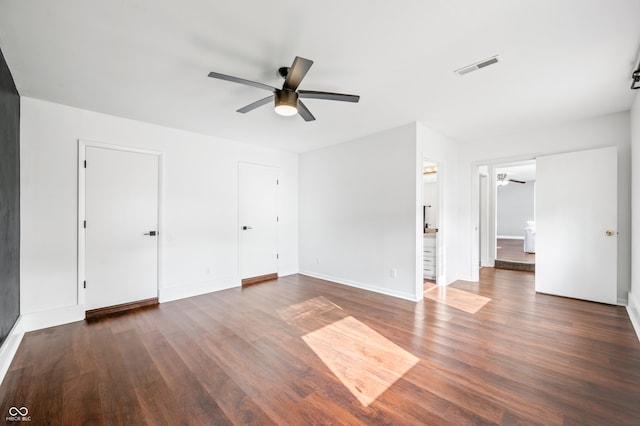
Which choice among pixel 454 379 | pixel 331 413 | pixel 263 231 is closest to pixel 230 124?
pixel 263 231

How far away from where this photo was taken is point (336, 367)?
2221 mm

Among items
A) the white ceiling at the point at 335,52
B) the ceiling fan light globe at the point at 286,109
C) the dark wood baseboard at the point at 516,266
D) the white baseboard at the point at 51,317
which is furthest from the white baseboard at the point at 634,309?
the white baseboard at the point at 51,317

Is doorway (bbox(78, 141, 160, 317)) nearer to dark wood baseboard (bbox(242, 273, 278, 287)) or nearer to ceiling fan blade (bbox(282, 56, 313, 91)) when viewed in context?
dark wood baseboard (bbox(242, 273, 278, 287))

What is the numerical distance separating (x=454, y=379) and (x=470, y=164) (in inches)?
161

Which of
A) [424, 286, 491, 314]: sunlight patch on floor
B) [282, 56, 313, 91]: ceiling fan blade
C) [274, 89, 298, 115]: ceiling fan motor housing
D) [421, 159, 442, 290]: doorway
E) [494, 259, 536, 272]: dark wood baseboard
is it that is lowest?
[424, 286, 491, 314]: sunlight patch on floor

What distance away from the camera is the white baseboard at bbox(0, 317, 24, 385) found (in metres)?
2.20

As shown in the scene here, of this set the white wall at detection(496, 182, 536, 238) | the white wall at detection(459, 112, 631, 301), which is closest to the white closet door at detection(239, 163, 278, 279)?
the white wall at detection(459, 112, 631, 301)

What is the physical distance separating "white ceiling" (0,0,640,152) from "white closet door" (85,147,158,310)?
0.73 m

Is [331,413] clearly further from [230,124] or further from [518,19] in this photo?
[230,124]

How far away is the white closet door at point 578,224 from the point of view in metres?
3.67

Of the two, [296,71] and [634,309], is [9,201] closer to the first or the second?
[296,71]

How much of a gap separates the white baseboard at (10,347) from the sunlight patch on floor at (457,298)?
4520mm

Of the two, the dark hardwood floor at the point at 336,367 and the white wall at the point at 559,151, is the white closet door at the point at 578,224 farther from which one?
the dark hardwood floor at the point at 336,367

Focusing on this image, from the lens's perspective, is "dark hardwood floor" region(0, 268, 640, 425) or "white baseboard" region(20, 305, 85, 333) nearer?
"dark hardwood floor" region(0, 268, 640, 425)
